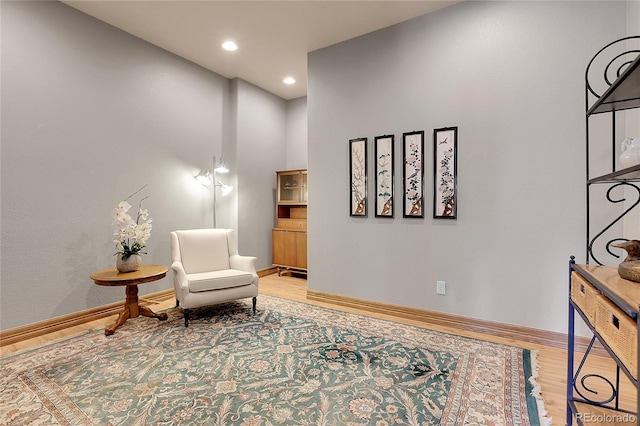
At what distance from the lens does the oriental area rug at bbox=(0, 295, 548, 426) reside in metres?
1.73

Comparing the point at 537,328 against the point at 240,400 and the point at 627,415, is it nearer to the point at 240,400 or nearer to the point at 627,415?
the point at 627,415

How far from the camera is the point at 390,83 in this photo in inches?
130

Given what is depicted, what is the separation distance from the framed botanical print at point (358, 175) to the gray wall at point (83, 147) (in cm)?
218

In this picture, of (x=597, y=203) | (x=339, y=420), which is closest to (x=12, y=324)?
(x=339, y=420)

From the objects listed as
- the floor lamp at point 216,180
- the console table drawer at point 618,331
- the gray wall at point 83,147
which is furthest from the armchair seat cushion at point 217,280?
the console table drawer at point 618,331

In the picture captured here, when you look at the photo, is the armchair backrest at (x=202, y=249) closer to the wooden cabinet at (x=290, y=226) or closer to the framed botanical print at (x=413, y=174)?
the wooden cabinet at (x=290, y=226)

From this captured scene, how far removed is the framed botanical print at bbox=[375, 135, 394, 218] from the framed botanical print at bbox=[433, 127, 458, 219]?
44cm

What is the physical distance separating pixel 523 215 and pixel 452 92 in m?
1.26

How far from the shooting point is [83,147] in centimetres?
318

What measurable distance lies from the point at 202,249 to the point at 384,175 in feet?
7.02

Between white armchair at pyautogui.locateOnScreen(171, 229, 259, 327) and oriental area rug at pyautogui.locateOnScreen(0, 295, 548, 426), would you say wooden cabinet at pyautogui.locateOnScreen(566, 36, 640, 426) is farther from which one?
white armchair at pyautogui.locateOnScreen(171, 229, 259, 327)

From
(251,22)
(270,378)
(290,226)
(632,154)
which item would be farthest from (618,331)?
(290,226)

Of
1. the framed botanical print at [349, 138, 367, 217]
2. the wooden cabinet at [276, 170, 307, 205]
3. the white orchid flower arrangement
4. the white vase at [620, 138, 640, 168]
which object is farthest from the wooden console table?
the white vase at [620, 138, 640, 168]

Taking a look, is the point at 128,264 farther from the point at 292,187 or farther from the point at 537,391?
the point at 537,391
